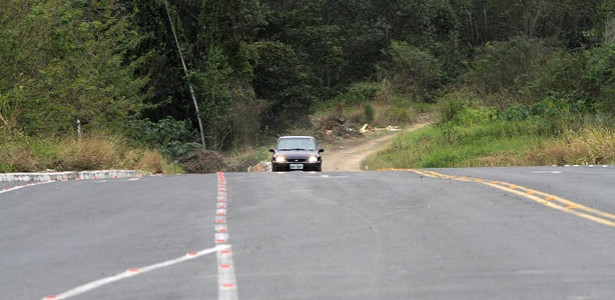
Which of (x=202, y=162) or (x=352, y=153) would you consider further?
(x=352, y=153)

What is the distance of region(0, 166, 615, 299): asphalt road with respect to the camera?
807cm

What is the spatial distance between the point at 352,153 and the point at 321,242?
3565 centimetres

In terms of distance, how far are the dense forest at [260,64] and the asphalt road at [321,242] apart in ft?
31.1

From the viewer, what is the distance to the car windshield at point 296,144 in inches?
1198

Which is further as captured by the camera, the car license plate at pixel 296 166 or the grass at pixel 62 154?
the car license plate at pixel 296 166

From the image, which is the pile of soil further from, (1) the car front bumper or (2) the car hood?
(1) the car front bumper

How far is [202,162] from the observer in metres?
38.9

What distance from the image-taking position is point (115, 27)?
134ft

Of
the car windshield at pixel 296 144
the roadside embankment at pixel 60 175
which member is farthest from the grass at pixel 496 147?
the roadside embankment at pixel 60 175

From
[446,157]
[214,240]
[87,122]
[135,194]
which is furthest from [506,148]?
[214,240]

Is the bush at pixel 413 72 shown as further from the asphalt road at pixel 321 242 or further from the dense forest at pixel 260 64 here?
the asphalt road at pixel 321 242

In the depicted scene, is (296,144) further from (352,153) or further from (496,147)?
(352,153)

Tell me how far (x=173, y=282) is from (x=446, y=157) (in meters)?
29.0

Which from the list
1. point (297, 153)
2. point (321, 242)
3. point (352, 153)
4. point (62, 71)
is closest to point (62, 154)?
point (62, 71)
